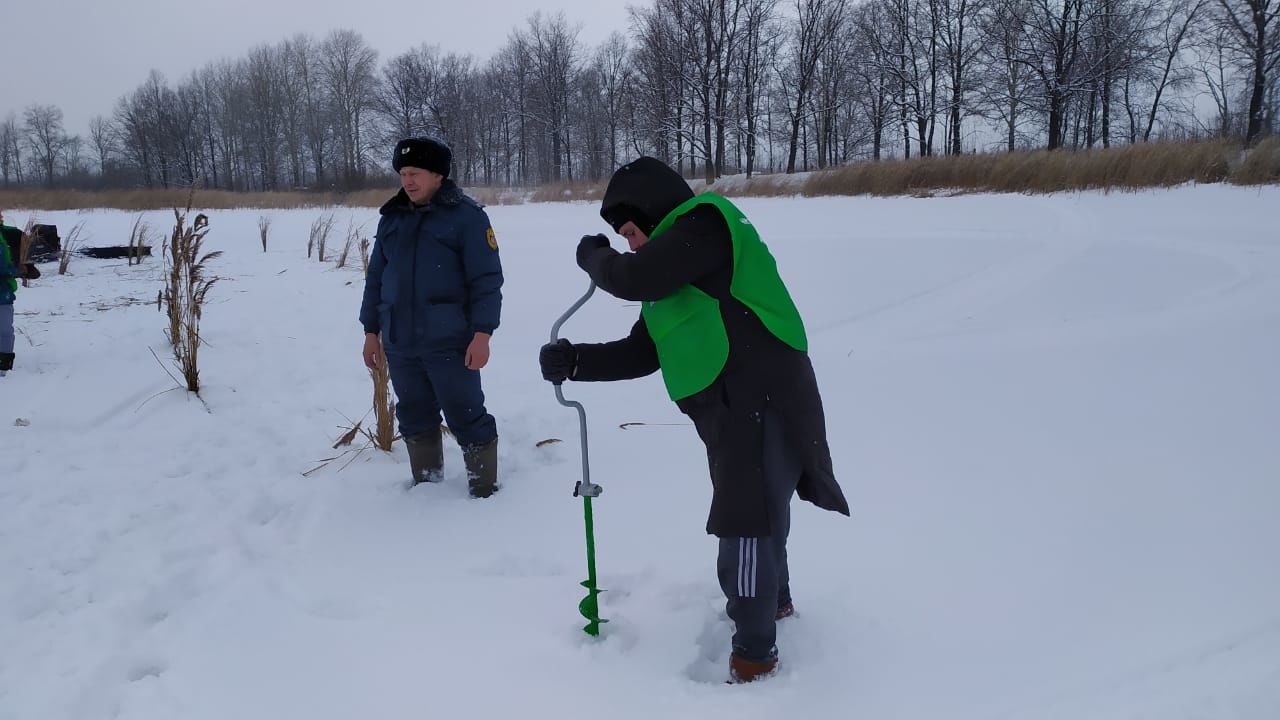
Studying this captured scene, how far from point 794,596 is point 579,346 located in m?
1.03

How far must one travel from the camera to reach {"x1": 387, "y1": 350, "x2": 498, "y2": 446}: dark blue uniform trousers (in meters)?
2.83

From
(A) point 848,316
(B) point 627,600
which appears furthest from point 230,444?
(A) point 848,316

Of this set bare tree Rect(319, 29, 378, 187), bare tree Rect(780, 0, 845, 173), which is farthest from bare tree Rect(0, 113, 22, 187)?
bare tree Rect(780, 0, 845, 173)

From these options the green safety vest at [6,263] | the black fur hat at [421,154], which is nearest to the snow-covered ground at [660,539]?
the green safety vest at [6,263]

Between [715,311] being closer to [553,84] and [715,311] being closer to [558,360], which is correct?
[558,360]

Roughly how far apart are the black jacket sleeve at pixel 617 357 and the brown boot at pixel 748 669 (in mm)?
800

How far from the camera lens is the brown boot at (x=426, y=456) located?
3123 mm

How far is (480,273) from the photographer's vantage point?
2.78 m

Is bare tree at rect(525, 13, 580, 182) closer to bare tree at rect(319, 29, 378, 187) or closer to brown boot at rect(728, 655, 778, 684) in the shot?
bare tree at rect(319, 29, 378, 187)

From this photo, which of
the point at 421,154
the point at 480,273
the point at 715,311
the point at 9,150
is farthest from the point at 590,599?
the point at 9,150

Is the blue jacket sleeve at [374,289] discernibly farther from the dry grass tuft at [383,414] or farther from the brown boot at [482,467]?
the brown boot at [482,467]

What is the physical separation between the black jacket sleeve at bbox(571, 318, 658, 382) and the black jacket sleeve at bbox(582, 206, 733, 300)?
1.22 ft

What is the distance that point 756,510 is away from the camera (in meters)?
1.76

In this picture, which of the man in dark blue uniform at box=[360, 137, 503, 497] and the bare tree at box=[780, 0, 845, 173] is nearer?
the man in dark blue uniform at box=[360, 137, 503, 497]
